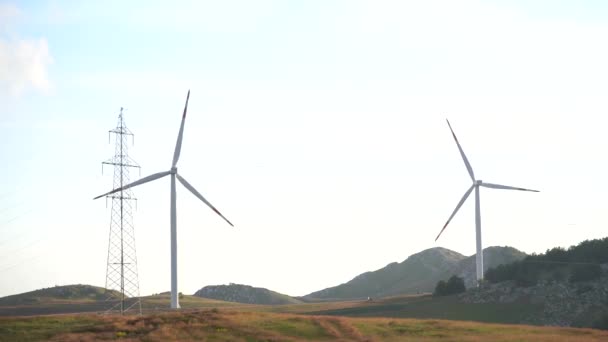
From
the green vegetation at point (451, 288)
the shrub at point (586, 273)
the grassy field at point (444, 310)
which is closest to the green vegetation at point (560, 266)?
the shrub at point (586, 273)

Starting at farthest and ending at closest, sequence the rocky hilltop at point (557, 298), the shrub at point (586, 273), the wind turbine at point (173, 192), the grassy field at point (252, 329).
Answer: the shrub at point (586, 273)
the rocky hilltop at point (557, 298)
the wind turbine at point (173, 192)
the grassy field at point (252, 329)

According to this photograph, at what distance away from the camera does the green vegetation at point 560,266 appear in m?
143

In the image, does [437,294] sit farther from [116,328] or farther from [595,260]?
[116,328]

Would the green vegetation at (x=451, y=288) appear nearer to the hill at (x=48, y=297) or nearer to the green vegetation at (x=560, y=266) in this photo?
the green vegetation at (x=560, y=266)

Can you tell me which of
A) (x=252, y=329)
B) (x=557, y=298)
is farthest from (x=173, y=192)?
(x=557, y=298)

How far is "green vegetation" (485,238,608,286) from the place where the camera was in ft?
470

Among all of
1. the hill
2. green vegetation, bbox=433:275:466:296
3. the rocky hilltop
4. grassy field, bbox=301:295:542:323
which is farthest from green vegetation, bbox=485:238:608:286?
the hill

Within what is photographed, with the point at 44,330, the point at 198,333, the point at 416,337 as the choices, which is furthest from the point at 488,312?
the point at 44,330

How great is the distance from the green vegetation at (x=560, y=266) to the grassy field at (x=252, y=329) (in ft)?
189

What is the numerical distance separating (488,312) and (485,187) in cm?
2866

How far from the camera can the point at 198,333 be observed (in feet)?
257

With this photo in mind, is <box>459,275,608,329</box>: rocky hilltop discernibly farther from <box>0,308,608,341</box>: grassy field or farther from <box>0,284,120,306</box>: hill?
<box>0,284,120,306</box>: hill

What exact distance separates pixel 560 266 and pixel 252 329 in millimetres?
86624

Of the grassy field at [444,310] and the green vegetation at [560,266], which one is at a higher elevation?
the green vegetation at [560,266]
